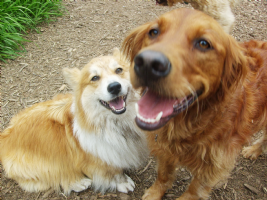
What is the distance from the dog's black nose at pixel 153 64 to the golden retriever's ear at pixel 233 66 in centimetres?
65

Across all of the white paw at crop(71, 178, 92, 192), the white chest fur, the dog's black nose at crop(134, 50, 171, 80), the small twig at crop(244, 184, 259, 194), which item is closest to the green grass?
the white chest fur

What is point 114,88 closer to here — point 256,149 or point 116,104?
point 116,104

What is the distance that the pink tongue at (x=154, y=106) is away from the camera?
161cm

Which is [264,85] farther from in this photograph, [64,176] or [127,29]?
[127,29]

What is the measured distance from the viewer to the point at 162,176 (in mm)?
2727

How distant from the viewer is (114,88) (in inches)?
102

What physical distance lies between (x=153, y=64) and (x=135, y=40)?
0.86m

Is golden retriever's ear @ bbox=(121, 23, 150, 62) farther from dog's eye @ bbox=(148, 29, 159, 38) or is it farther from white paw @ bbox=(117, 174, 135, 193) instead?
white paw @ bbox=(117, 174, 135, 193)

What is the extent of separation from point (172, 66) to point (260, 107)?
1.44 meters

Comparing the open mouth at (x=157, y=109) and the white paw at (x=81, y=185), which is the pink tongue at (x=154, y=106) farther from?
the white paw at (x=81, y=185)

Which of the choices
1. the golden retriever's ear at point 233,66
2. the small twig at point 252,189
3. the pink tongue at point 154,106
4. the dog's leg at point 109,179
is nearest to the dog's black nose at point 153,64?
the pink tongue at point 154,106

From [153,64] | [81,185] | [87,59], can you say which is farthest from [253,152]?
[87,59]

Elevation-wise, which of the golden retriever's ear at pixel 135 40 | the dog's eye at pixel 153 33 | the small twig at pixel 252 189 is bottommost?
the small twig at pixel 252 189

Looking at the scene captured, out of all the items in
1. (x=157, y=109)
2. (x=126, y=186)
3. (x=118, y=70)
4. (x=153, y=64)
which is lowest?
(x=126, y=186)
